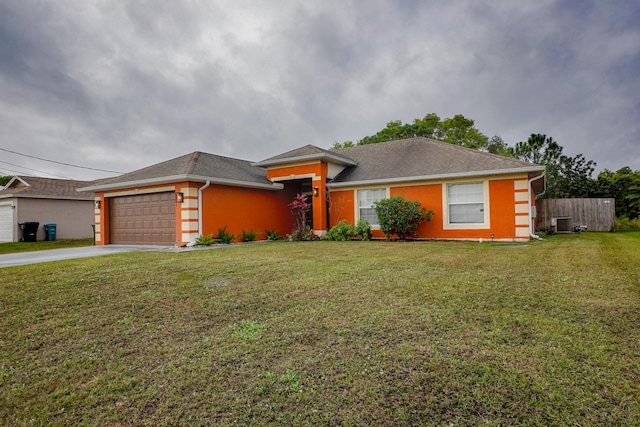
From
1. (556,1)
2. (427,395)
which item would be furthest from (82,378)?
(556,1)

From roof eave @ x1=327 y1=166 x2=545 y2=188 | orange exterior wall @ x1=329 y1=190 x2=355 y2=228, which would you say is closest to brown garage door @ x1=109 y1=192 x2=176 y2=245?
orange exterior wall @ x1=329 y1=190 x2=355 y2=228

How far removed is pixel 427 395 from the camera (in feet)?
6.98

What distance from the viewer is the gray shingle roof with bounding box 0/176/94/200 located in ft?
62.4

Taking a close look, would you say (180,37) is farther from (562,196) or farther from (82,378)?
(562,196)

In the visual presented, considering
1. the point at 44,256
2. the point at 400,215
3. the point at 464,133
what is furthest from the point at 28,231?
the point at 464,133

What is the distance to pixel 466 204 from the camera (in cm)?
1213

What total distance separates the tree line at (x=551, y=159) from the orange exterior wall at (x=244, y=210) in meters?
20.3

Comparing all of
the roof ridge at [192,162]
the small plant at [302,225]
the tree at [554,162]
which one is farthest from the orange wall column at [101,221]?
the tree at [554,162]

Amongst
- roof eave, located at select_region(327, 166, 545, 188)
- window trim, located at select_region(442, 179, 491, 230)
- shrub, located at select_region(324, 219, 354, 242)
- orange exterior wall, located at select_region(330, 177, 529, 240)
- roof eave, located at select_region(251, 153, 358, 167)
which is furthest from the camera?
roof eave, located at select_region(251, 153, 358, 167)

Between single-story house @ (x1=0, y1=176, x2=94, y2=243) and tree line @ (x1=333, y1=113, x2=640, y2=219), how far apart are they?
2483cm

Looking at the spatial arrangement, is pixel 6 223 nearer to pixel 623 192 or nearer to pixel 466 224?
pixel 466 224

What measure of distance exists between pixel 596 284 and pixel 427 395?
13.6 feet

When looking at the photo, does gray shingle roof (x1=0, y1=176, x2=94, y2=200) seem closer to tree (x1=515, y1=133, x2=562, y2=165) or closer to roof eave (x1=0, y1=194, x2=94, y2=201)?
roof eave (x1=0, y1=194, x2=94, y2=201)

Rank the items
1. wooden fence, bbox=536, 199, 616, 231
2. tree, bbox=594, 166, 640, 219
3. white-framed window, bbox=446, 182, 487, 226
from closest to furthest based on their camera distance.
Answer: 1. white-framed window, bbox=446, 182, 487, 226
2. wooden fence, bbox=536, 199, 616, 231
3. tree, bbox=594, 166, 640, 219
